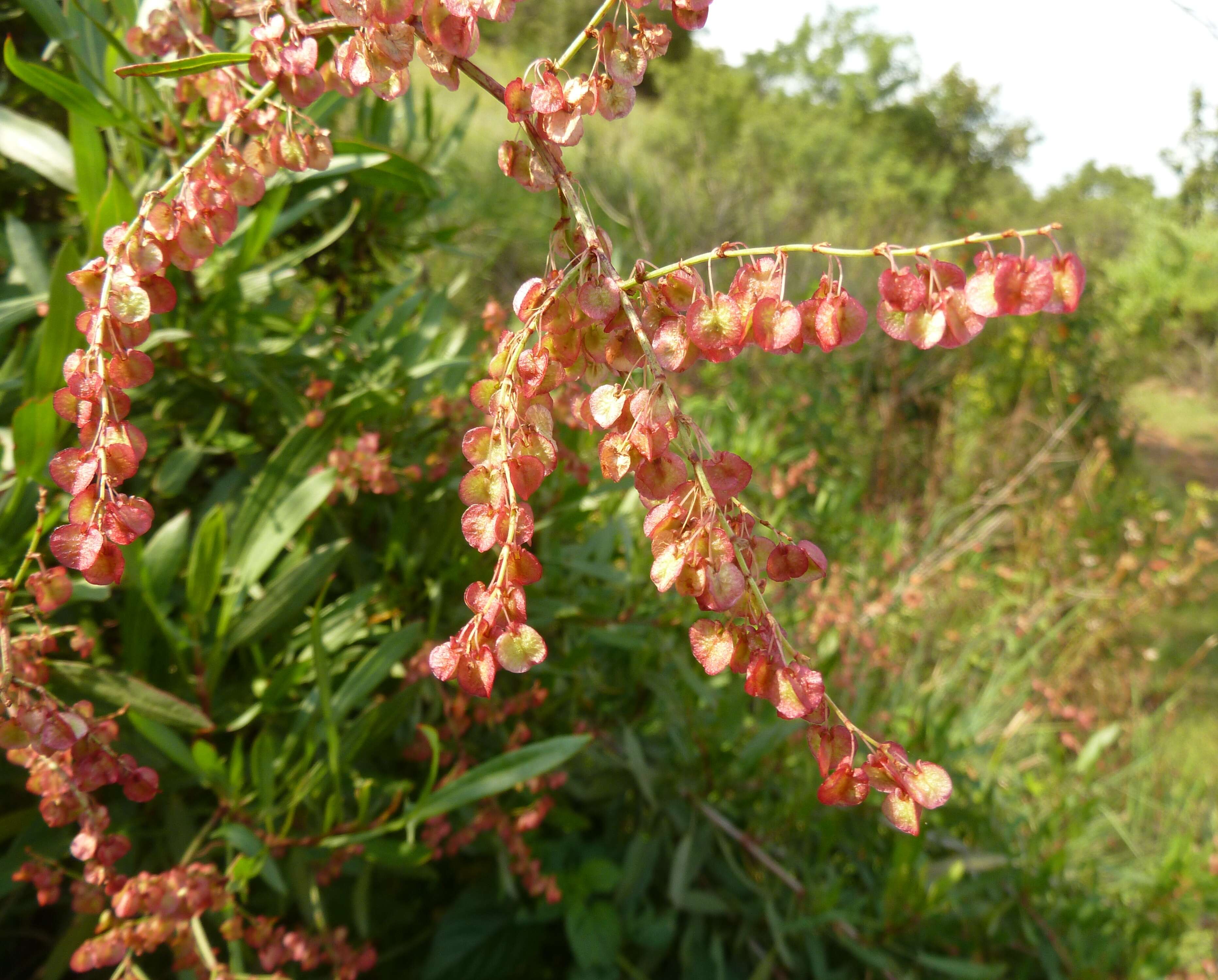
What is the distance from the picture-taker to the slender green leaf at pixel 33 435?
2.24 feet

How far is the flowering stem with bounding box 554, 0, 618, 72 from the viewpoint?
44 cm

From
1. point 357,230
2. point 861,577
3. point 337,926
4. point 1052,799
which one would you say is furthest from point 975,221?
point 337,926

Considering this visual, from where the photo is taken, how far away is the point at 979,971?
130 centimetres

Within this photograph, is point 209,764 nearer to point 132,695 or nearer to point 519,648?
point 132,695

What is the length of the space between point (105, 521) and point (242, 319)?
27.4 inches

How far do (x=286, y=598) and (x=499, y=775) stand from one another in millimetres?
303

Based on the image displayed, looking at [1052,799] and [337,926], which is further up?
[337,926]

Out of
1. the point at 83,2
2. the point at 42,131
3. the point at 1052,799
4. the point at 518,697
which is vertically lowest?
the point at 1052,799

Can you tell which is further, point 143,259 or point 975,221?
point 975,221

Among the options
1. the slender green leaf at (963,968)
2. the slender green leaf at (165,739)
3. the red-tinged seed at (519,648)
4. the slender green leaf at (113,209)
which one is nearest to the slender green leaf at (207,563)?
the slender green leaf at (165,739)

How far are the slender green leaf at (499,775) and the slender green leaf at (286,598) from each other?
10.0 inches

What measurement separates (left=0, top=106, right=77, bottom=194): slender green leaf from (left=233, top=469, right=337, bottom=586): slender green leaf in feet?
1.34

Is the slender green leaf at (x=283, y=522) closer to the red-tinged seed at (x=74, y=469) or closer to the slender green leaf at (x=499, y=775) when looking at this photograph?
the slender green leaf at (x=499, y=775)

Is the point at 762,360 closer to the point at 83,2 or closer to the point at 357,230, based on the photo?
the point at 357,230
